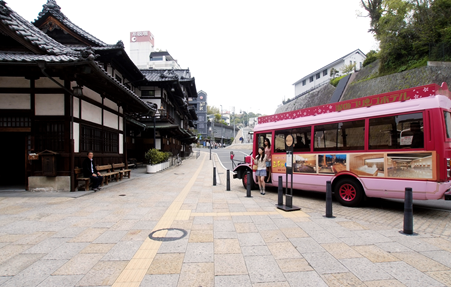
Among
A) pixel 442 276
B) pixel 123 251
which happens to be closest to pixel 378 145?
pixel 442 276

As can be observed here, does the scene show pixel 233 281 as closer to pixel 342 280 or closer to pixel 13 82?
pixel 342 280

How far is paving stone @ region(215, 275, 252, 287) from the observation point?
9.78 ft

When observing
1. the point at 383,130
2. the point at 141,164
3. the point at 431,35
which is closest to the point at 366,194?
the point at 383,130

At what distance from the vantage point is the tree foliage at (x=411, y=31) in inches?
811

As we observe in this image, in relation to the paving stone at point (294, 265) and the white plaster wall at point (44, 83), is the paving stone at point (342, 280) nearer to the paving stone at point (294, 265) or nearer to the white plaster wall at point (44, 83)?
the paving stone at point (294, 265)

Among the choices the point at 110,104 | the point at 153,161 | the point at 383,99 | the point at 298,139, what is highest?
the point at 110,104

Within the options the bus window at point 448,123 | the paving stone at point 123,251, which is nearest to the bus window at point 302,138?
the bus window at point 448,123

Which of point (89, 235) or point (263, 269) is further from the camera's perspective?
point (89, 235)

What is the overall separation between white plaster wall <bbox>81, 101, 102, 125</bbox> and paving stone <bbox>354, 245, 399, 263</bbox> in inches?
406

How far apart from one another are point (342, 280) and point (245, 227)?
7.70 ft

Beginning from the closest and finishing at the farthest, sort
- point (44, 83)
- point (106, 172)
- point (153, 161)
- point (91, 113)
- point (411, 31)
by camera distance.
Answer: point (44, 83)
point (91, 113)
point (106, 172)
point (153, 161)
point (411, 31)

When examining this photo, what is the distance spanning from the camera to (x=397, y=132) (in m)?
6.24

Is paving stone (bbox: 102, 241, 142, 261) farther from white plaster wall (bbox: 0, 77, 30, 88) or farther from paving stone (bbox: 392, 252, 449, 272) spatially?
white plaster wall (bbox: 0, 77, 30, 88)

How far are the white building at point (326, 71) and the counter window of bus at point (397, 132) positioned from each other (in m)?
39.3
